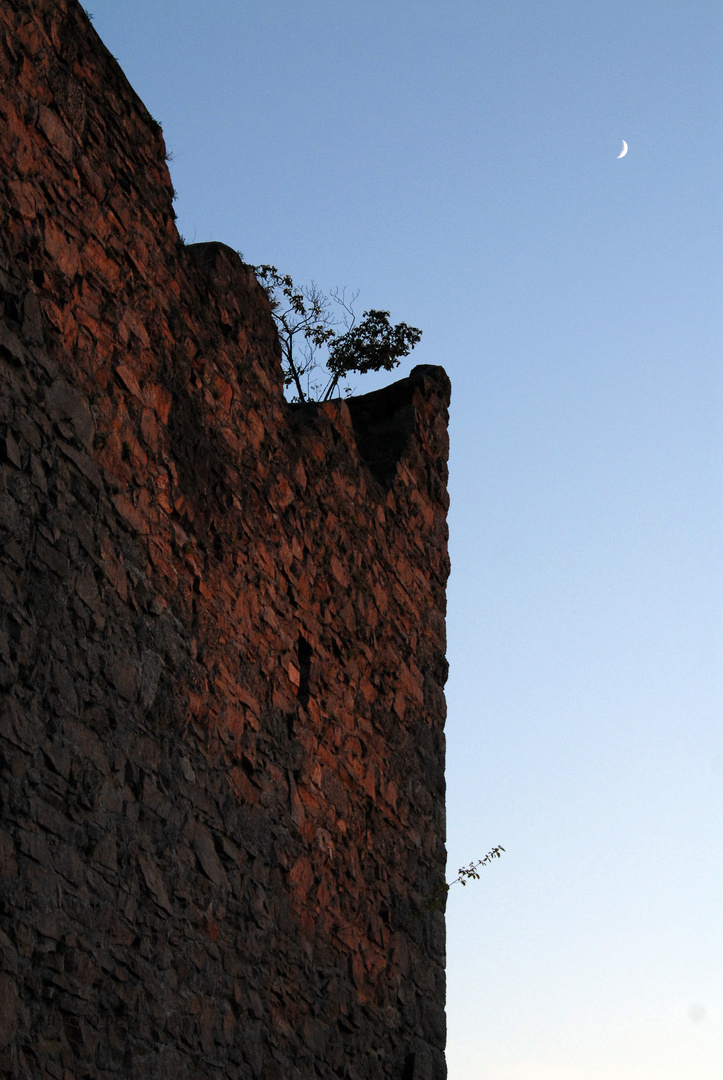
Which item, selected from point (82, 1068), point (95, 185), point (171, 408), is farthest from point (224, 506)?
Answer: point (82, 1068)

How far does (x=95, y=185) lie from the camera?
5.14 m

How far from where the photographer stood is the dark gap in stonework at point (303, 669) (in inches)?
243

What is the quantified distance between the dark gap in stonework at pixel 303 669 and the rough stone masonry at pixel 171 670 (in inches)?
0.4

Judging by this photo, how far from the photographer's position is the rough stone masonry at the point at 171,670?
Answer: 432 centimetres

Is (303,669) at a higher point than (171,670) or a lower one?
higher

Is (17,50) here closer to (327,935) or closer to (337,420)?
(337,420)

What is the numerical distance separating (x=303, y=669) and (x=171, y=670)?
1236mm

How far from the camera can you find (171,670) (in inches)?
201

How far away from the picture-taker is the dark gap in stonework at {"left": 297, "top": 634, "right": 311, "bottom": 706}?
6184mm

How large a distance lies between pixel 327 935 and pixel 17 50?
386 centimetres

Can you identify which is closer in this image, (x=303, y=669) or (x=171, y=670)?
(x=171, y=670)

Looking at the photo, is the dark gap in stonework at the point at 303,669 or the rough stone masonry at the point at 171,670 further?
the dark gap in stonework at the point at 303,669

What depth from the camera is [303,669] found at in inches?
246

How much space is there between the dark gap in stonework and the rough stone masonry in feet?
0.03
